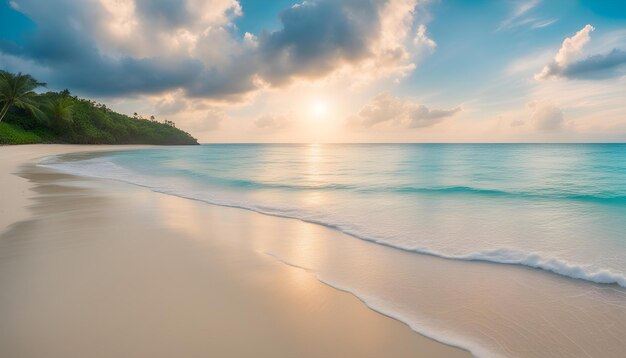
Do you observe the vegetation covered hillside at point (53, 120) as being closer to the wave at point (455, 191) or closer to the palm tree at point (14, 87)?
the palm tree at point (14, 87)

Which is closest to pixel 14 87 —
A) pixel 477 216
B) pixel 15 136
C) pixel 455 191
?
pixel 15 136

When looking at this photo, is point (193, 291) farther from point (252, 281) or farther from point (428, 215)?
point (428, 215)

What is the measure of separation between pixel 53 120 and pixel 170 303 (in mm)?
77544

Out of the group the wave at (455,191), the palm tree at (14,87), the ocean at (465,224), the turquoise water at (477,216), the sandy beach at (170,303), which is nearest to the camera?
the sandy beach at (170,303)

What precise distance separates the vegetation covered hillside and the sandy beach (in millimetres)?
54718

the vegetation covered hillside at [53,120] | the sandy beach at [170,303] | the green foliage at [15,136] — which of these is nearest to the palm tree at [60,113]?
the vegetation covered hillside at [53,120]

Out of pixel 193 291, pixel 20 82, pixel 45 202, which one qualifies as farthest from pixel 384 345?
pixel 20 82

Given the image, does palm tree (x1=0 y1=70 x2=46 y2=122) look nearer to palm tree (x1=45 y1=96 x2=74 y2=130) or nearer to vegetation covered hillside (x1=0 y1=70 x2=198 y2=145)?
vegetation covered hillside (x1=0 y1=70 x2=198 y2=145)

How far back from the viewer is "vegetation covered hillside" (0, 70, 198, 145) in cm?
4600

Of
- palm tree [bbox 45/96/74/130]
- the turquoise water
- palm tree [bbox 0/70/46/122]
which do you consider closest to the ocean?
the turquoise water

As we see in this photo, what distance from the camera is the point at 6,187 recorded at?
10.7 meters

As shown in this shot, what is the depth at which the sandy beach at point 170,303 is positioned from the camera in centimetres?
253

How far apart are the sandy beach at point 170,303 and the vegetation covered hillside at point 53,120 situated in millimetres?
54718

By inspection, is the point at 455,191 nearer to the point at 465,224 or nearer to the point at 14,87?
the point at 465,224
